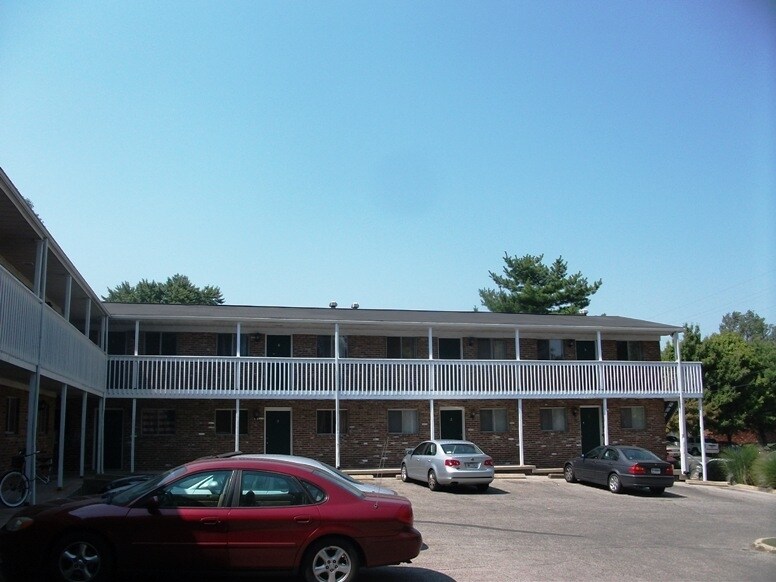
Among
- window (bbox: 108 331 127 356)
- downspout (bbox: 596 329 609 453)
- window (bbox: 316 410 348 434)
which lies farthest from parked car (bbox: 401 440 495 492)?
window (bbox: 108 331 127 356)

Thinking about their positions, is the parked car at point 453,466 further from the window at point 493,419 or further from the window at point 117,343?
the window at point 117,343

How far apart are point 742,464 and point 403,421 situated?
1146 centimetres

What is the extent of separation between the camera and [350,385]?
25.3m

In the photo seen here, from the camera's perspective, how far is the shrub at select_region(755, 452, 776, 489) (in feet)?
77.3

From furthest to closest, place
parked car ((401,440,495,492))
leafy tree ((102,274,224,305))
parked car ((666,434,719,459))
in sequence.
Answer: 1. leafy tree ((102,274,224,305))
2. parked car ((666,434,719,459))
3. parked car ((401,440,495,492))

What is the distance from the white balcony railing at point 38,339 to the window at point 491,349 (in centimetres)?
1410

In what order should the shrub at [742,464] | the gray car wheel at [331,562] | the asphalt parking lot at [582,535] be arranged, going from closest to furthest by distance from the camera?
the gray car wheel at [331,562], the asphalt parking lot at [582,535], the shrub at [742,464]

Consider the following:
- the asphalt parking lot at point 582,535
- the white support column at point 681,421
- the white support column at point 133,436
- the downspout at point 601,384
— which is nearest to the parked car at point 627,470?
the asphalt parking lot at point 582,535

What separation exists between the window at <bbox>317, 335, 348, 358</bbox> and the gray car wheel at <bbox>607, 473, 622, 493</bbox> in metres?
10.1

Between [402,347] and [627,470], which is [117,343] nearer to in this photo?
[402,347]

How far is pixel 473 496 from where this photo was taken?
19734mm

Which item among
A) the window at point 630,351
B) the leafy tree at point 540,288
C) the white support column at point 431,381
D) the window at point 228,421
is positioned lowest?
the window at point 228,421

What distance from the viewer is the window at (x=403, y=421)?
27.2 metres

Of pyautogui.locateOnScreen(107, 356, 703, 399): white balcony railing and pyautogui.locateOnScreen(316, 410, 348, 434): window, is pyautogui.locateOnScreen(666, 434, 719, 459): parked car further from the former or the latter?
pyautogui.locateOnScreen(316, 410, 348, 434): window
